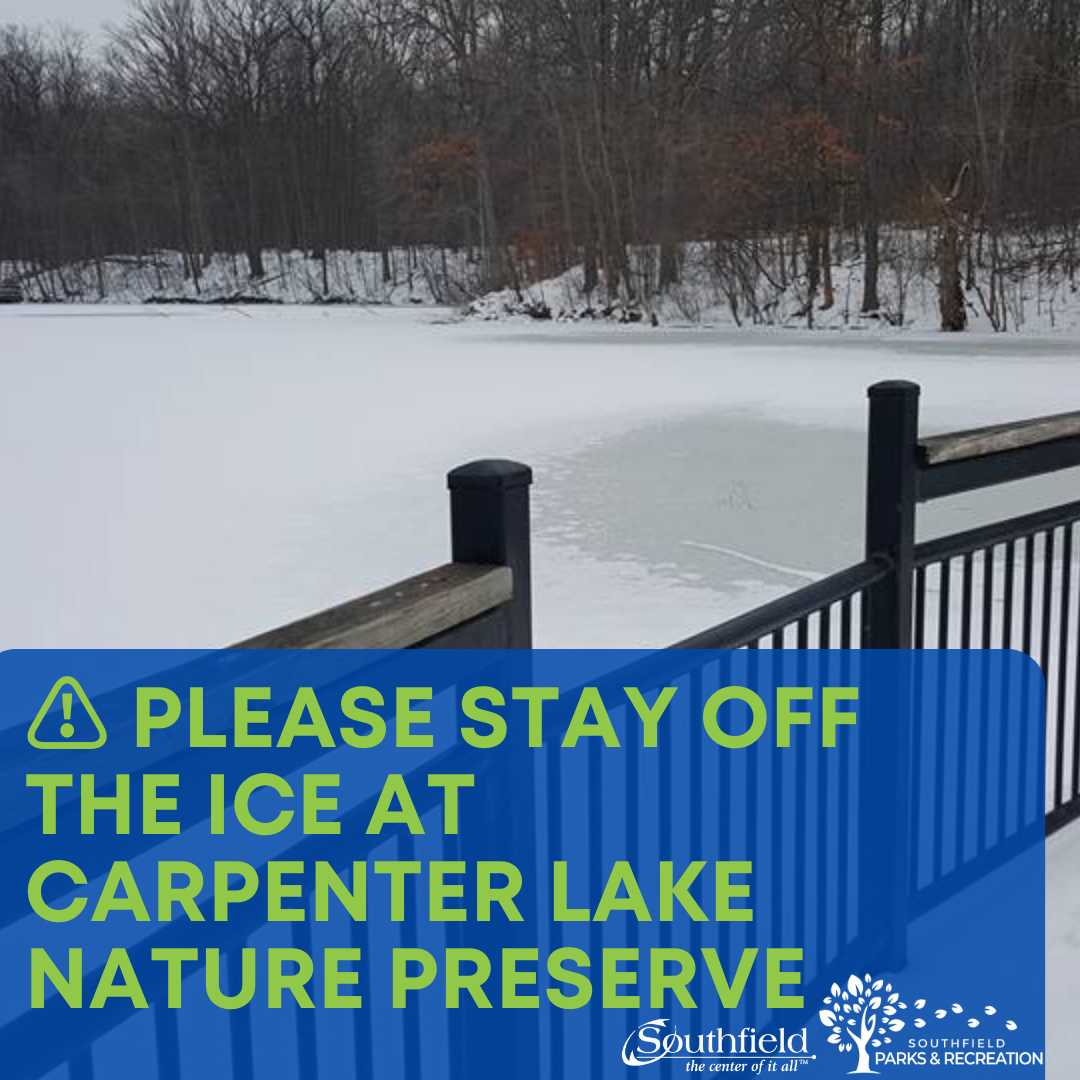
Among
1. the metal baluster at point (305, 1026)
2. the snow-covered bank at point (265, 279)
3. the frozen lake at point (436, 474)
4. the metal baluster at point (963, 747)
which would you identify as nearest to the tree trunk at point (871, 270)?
the frozen lake at point (436, 474)

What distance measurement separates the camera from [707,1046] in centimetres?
289

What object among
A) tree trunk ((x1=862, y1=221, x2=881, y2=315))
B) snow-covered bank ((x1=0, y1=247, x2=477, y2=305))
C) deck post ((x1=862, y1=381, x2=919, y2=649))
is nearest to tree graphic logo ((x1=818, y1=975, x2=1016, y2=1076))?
deck post ((x1=862, y1=381, x2=919, y2=649))

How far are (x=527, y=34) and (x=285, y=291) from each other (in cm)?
2602

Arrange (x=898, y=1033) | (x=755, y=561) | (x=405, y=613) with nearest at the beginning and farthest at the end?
(x=405, y=613)
(x=898, y=1033)
(x=755, y=561)

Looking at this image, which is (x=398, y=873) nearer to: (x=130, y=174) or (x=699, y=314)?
(x=699, y=314)

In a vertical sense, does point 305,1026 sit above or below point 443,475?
above

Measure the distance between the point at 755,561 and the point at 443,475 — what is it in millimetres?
4396

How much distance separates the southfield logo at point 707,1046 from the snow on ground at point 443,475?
56 centimetres

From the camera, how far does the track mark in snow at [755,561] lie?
8266 mm

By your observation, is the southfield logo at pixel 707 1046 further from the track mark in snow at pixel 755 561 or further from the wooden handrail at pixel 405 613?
the track mark in snow at pixel 755 561

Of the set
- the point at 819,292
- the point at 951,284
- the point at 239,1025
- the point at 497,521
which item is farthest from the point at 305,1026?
the point at 819,292

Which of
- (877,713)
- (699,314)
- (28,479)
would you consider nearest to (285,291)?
(699,314)

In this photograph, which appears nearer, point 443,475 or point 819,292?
point 443,475
